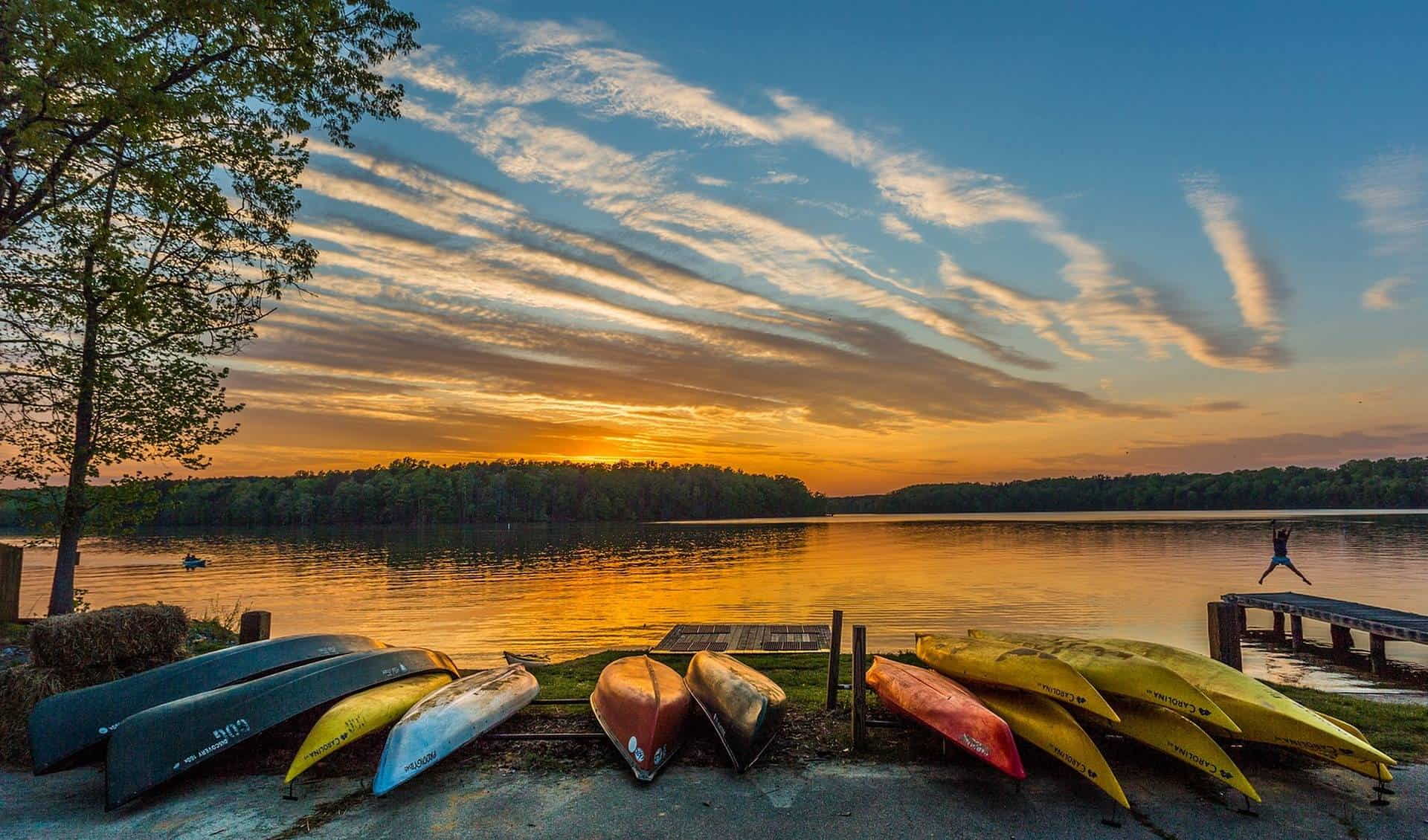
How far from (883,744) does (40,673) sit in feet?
27.0

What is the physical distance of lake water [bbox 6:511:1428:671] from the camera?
2006 cm

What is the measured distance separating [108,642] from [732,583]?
26090 millimetres

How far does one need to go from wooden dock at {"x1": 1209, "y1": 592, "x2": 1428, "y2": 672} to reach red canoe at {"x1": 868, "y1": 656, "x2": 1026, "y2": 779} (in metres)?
3.67

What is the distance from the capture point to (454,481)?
376 ft

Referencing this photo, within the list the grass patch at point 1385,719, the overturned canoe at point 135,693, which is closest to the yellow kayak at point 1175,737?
the grass patch at point 1385,719

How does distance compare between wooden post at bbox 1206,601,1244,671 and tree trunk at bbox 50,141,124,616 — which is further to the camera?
tree trunk at bbox 50,141,124,616

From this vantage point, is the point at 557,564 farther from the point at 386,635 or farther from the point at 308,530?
the point at 308,530

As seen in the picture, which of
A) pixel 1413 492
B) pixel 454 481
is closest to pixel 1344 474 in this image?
pixel 1413 492

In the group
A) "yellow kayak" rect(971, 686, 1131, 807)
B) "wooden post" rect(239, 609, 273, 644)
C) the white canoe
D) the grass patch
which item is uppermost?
"wooden post" rect(239, 609, 273, 644)

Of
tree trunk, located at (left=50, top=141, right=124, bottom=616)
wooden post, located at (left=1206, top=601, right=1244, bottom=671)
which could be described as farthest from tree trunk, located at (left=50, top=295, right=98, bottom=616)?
wooden post, located at (left=1206, top=601, right=1244, bottom=671)

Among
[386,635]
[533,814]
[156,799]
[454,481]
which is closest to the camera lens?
[533,814]

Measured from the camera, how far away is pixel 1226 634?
8633 millimetres

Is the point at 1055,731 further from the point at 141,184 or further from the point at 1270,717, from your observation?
the point at 141,184

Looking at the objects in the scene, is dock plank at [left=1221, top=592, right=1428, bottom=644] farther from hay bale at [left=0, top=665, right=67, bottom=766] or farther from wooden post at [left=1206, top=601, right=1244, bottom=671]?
hay bale at [left=0, top=665, right=67, bottom=766]
